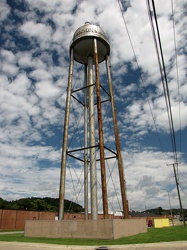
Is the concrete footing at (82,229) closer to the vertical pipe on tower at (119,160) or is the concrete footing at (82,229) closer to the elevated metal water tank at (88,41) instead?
the vertical pipe on tower at (119,160)

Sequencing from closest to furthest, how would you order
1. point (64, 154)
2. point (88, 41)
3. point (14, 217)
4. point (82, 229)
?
1. point (82, 229)
2. point (64, 154)
3. point (88, 41)
4. point (14, 217)

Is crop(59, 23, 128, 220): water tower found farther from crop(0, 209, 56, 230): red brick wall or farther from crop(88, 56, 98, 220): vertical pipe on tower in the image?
crop(0, 209, 56, 230): red brick wall

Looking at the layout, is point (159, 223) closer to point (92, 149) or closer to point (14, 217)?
point (14, 217)

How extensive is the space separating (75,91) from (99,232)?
43.9 ft

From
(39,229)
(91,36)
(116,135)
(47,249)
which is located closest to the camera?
(47,249)

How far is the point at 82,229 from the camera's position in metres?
19.0

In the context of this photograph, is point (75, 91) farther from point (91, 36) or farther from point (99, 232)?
point (99, 232)

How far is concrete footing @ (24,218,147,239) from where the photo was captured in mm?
18078

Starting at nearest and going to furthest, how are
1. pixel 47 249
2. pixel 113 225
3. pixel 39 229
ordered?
1. pixel 47 249
2. pixel 113 225
3. pixel 39 229

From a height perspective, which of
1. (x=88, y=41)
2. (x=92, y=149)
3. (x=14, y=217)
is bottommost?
(x=14, y=217)

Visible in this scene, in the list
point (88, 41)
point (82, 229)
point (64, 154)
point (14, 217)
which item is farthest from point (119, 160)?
point (14, 217)

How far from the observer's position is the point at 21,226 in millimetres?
48844

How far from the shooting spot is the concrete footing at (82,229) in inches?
712

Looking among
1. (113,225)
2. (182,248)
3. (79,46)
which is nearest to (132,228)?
(113,225)
